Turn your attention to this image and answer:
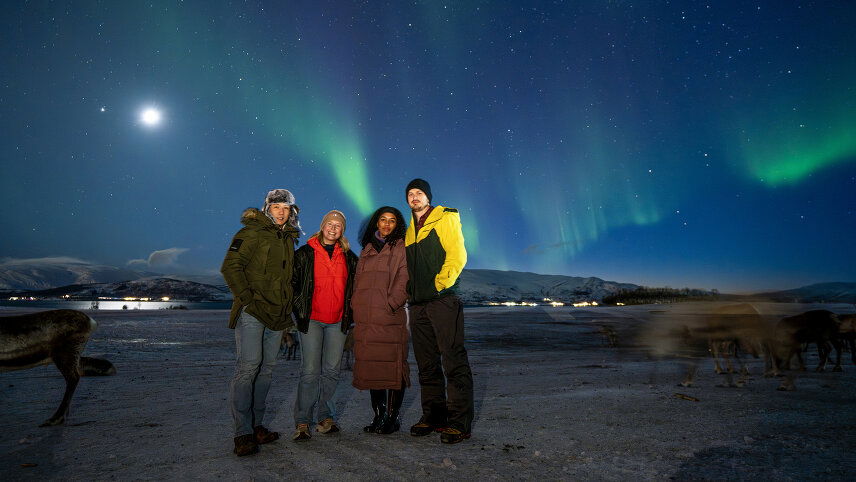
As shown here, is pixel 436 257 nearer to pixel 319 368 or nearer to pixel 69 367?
pixel 319 368

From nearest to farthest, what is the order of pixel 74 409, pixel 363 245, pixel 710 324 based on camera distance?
pixel 363 245
pixel 74 409
pixel 710 324

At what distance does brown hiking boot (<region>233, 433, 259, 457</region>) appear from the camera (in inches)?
143

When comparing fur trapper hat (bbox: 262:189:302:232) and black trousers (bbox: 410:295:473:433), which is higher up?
fur trapper hat (bbox: 262:189:302:232)

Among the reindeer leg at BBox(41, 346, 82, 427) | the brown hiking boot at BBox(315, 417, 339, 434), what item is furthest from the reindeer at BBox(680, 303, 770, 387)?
the reindeer leg at BBox(41, 346, 82, 427)

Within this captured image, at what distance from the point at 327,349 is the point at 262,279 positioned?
108 centimetres

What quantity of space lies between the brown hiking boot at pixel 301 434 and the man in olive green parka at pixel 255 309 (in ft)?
0.66

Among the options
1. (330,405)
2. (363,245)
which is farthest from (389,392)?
(363,245)

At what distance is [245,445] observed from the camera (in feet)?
12.0

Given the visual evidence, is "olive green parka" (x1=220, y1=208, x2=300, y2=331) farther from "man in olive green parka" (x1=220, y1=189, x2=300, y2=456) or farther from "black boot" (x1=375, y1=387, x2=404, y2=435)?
"black boot" (x1=375, y1=387, x2=404, y2=435)

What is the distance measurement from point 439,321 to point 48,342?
4701 millimetres

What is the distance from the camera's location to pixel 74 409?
536 cm

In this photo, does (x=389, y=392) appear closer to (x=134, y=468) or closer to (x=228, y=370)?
(x=134, y=468)

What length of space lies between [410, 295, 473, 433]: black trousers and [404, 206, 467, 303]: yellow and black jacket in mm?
146

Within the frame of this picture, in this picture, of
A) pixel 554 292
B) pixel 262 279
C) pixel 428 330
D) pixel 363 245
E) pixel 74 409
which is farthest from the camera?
pixel 554 292
